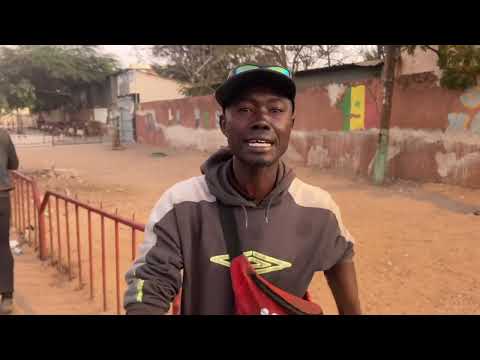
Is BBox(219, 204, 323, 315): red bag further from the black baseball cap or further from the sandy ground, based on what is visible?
the sandy ground

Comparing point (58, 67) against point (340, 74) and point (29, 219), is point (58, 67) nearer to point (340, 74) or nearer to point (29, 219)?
point (340, 74)

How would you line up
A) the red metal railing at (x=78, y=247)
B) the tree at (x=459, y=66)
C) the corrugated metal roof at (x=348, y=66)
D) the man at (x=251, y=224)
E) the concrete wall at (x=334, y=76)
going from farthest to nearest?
the concrete wall at (x=334, y=76) < the corrugated metal roof at (x=348, y=66) < the tree at (x=459, y=66) < the red metal railing at (x=78, y=247) < the man at (x=251, y=224)

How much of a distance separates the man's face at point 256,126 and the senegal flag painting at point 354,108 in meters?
9.54

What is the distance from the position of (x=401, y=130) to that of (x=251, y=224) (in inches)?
351

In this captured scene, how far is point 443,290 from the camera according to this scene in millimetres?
3926

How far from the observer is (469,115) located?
25.9 feet

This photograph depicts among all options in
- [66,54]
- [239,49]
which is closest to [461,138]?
[239,49]

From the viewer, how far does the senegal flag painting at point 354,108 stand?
1038 centimetres

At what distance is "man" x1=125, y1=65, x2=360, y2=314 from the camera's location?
1.29m

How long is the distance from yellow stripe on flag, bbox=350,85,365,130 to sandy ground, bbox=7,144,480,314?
1.38 metres

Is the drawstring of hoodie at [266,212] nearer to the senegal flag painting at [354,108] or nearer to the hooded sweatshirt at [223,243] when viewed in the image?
the hooded sweatshirt at [223,243]

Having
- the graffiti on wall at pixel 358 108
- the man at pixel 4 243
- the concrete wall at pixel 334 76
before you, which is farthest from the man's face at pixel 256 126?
the concrete wall at pixel 334 76

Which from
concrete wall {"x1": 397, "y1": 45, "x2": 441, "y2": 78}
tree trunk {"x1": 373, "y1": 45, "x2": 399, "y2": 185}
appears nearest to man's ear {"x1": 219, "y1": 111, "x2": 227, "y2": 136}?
tree trunk {"x1": 373, "y1": 45, "x2": 399, "y2": 185}

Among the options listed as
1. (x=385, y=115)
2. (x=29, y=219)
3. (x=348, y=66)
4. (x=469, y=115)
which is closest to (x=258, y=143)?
(x=29, y=219)
